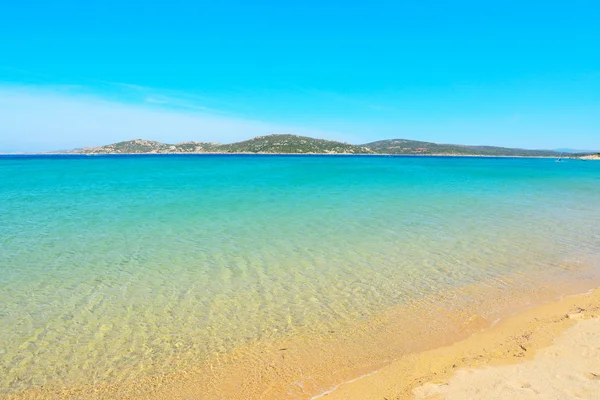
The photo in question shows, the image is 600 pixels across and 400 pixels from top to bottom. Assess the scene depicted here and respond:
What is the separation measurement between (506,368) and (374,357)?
6.12ft

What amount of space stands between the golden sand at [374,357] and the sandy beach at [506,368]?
0.08 feet

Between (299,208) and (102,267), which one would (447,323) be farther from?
(299,208)

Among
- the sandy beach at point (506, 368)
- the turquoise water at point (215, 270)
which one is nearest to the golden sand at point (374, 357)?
the sandy beach at point (506, 368)

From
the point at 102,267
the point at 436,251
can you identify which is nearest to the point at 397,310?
the point at 436,251

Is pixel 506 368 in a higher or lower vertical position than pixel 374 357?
higher

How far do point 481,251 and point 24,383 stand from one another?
11.9 m

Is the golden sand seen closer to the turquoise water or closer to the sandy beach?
the sandy beach

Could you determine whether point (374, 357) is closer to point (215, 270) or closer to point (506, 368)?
point (506, 368)

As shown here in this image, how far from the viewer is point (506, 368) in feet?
16.2

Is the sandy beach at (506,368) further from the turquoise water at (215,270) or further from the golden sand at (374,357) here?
the turquoise water at (215,270)

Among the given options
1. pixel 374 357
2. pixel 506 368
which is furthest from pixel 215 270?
pixel 506 368

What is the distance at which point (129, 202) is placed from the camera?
71.2 ft

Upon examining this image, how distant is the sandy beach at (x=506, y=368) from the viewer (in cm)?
436

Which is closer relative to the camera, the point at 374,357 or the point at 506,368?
the point at 506,368
